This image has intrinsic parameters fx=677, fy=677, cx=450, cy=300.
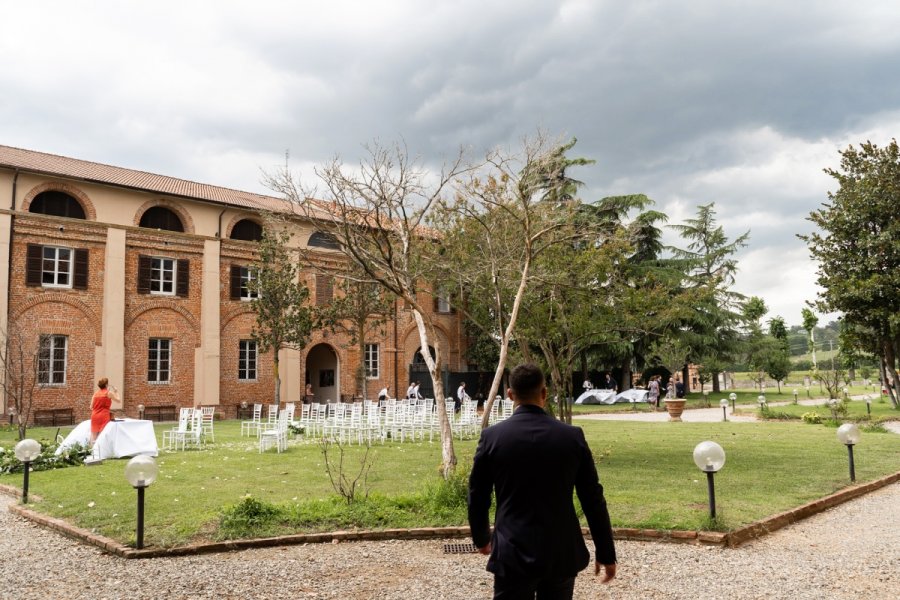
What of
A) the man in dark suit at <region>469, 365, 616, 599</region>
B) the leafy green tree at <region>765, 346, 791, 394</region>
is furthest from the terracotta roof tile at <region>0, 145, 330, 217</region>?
the leafy green tree at <region>765, 346, 791, 394</region>

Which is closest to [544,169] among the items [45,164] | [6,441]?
[6,441]

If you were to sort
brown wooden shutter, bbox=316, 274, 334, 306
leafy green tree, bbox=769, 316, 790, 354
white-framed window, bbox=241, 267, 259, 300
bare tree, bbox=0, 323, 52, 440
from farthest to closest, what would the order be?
leafy green tree, bbox=769, 316, 790, 354
brown wooden shutter, bbox=316, 274, 334, 306
white-framed window, bbox=241, 267, 259, 300
bare tree, bbox=0, 323, 52, 440

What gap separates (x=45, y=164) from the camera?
24891mm

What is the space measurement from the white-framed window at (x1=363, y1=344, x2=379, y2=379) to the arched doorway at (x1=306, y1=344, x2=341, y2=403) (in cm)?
149

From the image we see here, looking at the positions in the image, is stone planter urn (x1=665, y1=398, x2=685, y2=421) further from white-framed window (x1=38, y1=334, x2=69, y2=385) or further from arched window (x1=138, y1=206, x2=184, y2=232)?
white-framed window (x1=38, y1=334, x2=69, y2=385)

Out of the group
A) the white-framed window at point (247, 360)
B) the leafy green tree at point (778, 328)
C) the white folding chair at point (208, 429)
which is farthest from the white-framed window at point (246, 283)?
the leafy green tree at point (778, 328)

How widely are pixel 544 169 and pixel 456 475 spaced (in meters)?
4.76

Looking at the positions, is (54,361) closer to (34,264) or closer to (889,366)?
(34,264)

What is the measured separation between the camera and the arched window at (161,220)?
26500 millimetres

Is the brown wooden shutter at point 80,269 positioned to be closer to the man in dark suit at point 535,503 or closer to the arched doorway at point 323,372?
the arched doorway at point 323,372

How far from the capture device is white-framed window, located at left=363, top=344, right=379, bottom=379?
3259 centimetres

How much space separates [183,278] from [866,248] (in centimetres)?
2532

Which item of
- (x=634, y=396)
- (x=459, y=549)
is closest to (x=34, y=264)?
(x=459, y=549)

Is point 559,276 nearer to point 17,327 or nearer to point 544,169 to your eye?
point 544,169
